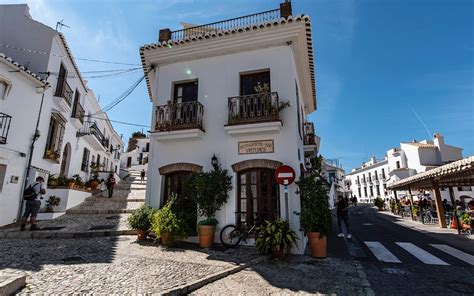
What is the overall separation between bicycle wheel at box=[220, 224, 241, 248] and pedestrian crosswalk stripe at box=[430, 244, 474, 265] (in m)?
6.69

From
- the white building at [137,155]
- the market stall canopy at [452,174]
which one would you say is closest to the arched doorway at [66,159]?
the market stall canopy at [452,174]

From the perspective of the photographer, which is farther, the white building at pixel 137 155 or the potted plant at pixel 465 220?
A: the white building at pixel 137 155

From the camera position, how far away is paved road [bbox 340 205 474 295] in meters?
5.01

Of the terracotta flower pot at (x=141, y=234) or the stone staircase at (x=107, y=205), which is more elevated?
the stone staircase at (x=107, y=205)

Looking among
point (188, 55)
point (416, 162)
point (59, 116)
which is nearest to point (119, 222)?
point (59, 116)

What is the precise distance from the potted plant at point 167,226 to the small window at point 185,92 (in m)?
4.64

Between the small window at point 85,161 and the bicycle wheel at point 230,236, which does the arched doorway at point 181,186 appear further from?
the small window at point 85,161

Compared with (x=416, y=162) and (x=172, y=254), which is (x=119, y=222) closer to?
(x=172, y=254)

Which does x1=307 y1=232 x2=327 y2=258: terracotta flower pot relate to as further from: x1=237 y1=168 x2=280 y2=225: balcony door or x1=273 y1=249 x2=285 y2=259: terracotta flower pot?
x1=237 y1=168 x2=280 y2=225: balcony door

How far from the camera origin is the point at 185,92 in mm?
10445

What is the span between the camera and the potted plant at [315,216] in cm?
724

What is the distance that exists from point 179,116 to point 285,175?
496cm

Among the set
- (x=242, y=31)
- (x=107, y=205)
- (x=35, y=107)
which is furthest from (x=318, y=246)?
(x=35, y=107)

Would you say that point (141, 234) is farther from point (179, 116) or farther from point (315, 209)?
point (315, 209)
